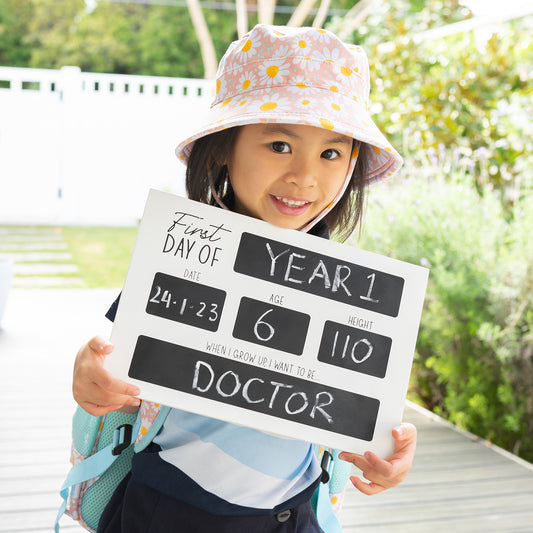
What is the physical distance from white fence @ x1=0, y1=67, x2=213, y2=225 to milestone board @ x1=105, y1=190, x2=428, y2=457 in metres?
6.95

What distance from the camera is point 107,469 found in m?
1.26

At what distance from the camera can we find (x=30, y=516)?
2172mm

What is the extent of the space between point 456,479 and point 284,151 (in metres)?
1.81

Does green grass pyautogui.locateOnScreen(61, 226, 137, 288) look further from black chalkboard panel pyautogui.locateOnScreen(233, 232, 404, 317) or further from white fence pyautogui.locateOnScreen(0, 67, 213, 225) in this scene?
black chalkboard panel pyautogui.locateOnScreen(233, 232, 404, 317)

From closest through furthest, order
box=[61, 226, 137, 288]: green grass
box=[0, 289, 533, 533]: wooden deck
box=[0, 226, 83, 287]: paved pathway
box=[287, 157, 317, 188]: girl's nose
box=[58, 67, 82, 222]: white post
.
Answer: box=[287, 157, 317, 188]: girl's nose
box=[0, 289, 533, 533]: wooden deck
box=[0, 226, 83, 287]: paved pathway
box=[61, 226, 137, 288]: green grass
box=[58, 67, 82, 222]: white post

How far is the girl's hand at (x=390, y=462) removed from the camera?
3.45 ft

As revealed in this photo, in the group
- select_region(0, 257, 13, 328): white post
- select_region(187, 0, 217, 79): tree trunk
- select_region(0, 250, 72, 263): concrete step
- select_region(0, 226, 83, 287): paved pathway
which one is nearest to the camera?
select_region(0, 257, 13, 328): white post

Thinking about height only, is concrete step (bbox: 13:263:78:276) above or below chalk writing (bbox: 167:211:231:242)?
below

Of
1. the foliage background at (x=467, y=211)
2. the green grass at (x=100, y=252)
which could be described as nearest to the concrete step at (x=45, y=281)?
the green grass at (x=100, y=252)

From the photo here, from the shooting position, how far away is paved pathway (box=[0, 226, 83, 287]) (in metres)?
6.53

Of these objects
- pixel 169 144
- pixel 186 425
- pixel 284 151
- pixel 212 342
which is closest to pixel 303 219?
pixel 284 151

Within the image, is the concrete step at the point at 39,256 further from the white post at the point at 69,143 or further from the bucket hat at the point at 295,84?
the bucket hat at the point at 295,84

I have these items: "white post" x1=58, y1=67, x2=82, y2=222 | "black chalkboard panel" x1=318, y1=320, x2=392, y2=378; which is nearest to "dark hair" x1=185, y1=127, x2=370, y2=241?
"black chalkboard panel" x1=318, y1=320, x2=392, y2=378

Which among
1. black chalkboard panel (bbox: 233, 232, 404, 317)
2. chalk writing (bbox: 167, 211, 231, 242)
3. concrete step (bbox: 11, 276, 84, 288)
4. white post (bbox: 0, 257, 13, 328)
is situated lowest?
concrete step (bbox: 11, 276, 84, 288)
